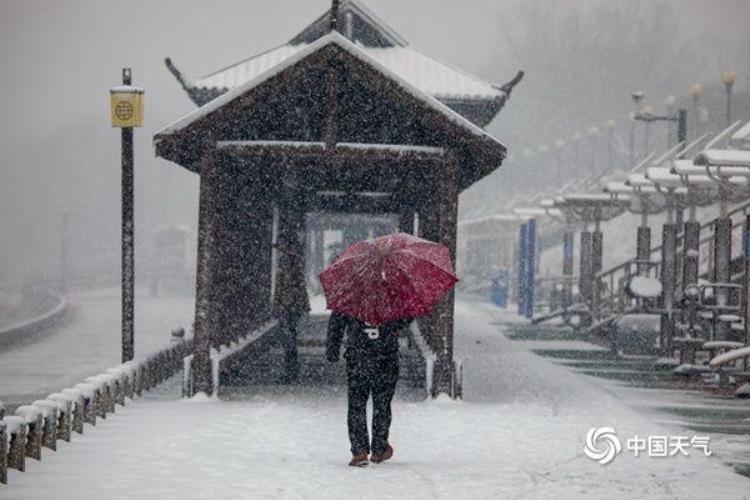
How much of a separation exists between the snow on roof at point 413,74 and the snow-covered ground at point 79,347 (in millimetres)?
5587

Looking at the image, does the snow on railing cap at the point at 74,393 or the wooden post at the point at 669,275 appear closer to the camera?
the snow on railing cap at the point at 74,393

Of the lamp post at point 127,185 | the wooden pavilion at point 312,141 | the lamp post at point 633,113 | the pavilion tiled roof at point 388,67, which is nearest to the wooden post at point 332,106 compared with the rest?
the wooden pavilion at point 312,141

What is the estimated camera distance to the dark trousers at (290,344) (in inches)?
614

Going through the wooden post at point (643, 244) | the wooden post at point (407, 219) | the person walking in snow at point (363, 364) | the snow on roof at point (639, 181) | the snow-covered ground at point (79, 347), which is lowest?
the snow-covered ground at point (79, 347)

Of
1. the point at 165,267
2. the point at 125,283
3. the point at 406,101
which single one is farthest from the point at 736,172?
the point at 165,267

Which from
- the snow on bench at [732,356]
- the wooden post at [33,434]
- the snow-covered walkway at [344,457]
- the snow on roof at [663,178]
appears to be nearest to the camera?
the snow-covered walkway at [344,457]

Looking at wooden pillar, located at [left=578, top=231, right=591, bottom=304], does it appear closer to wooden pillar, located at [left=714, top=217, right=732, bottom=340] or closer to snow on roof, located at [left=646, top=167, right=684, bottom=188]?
snow on roof, located at [left=646, top=167, right=684, bottom=188]

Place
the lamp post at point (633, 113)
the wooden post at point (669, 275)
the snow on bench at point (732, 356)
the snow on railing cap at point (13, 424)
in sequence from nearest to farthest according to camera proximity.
Answer: the snow on railing cap at point (13, 424), the snow on bench at point (732, 356), the wooden post at point (669, 275), the lamp post at point (633, 113)

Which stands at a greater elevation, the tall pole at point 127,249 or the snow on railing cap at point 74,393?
the tall pole at point 127,249

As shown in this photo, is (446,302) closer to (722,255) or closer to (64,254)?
(722,255)

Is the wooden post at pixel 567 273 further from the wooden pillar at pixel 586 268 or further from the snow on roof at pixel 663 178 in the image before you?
the snow on roof at pixel 663 178

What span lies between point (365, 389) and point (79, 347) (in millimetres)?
21017

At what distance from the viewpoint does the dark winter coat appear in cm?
973

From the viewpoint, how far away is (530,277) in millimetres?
32312
